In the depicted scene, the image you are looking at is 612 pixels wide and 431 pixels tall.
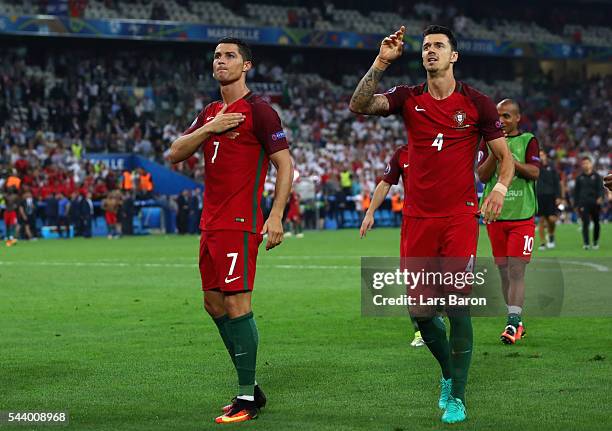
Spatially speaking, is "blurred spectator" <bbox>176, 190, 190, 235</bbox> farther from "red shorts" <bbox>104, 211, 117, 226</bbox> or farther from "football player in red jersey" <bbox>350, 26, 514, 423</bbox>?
"football player in red jersey" <bbox>350, 26, 514, 423</bbox>

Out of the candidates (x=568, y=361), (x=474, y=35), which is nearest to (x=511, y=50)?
(x=474, y=35)

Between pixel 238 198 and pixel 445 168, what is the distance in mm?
1358

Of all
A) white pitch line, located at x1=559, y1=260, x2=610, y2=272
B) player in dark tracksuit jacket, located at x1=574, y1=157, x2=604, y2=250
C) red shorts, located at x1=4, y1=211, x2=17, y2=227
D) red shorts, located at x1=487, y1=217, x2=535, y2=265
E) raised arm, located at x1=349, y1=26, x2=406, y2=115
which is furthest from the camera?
red shorts, located at x1=4, y1=211, x2=17, y2=227

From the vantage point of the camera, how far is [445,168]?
7992 mm

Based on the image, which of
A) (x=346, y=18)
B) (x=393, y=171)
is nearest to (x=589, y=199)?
(x=393, y=171)

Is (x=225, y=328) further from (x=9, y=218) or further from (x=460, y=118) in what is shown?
(x=9, y=218)

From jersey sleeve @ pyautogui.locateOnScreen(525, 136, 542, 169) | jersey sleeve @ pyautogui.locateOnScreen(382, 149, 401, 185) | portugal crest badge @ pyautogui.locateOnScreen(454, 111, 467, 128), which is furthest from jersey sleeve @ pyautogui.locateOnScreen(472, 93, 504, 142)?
jersey sleeve @ pyautogui.locateOnScreen(525, 136, 542, 169)

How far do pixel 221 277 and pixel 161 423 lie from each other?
1003mm

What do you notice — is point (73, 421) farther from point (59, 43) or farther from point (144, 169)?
point (59, 43)

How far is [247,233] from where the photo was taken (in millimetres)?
7930

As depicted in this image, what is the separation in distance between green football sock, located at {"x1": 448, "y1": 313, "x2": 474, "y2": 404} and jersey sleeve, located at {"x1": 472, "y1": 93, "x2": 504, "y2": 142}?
3.85 ft

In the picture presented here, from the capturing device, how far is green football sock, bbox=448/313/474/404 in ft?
25.6

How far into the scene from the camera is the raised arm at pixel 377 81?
757 cm

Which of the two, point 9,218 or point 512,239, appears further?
point 9,218
